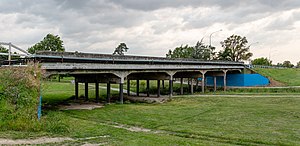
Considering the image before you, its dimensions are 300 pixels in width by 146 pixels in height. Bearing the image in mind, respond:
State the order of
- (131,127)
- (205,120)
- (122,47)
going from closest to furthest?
(131,127) → (205,120) → (122,47)

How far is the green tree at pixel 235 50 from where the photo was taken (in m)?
93.7

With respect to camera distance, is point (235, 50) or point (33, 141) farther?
point (235, 50)

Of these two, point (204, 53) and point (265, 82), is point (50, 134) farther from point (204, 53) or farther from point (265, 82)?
point (204, 53)

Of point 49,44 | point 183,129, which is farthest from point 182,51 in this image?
point 183,129

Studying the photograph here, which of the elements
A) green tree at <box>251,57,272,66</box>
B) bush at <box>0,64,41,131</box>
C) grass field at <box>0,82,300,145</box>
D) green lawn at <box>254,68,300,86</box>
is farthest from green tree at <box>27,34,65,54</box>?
green tree at <box>251,57,272,66</box>

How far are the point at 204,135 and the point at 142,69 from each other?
21.0m

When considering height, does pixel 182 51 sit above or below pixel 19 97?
above

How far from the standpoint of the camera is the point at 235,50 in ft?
312

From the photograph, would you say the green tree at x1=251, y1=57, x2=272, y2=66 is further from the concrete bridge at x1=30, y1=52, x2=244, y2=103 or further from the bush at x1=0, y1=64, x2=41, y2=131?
the bush at x1=0, y1=64, x2=41, y2=131

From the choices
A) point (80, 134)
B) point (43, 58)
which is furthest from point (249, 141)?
point (43, 58)

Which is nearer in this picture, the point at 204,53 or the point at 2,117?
the point at 2,117

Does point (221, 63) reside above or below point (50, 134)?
above

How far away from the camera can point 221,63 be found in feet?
187

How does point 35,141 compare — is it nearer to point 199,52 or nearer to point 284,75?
point 284,75
